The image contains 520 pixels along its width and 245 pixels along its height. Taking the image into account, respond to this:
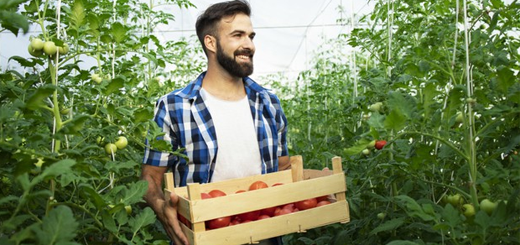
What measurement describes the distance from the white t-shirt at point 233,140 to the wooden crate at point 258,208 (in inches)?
16.0

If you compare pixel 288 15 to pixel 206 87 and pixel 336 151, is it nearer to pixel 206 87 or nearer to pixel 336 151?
pixel 336 151

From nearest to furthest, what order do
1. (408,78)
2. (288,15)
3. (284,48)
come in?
1. (408,78)
2. (288,15)
3. (284,48)

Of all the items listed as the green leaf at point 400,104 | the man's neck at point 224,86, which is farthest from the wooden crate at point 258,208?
the man's neck at point 224,86

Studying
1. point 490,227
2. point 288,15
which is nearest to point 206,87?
point 490,227

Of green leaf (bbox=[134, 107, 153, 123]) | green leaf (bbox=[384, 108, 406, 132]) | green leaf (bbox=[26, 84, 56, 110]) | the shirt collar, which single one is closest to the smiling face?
the shirt collar

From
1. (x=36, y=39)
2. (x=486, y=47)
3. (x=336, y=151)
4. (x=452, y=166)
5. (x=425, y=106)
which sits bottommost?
(x=336, y=151)

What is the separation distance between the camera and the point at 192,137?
242 cm

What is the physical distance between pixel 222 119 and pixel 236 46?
36cm

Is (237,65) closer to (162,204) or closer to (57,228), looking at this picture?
(162,204)

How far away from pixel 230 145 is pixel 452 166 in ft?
3.28

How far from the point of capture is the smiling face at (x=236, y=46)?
2.56 metres

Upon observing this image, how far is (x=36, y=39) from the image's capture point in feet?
5.16

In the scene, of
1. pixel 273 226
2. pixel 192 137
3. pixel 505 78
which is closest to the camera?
pixel 505 78

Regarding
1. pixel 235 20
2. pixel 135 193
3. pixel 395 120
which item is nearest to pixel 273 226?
pixel 135 193
